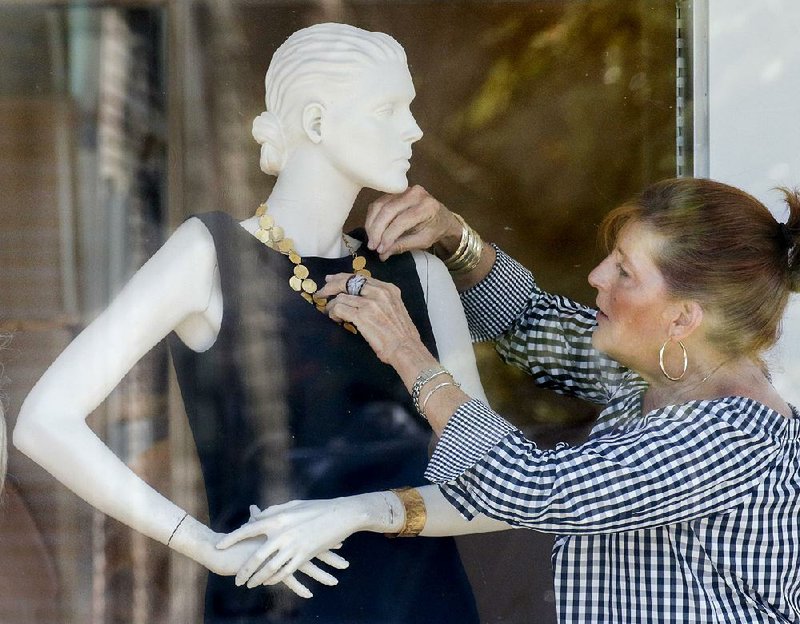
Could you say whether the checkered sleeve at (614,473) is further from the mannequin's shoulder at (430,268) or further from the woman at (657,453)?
the mannequin's shoulder at (430,268)

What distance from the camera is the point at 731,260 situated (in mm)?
1836

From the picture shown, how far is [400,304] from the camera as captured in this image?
2.06 m

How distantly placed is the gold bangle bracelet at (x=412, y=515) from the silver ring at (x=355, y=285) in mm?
356

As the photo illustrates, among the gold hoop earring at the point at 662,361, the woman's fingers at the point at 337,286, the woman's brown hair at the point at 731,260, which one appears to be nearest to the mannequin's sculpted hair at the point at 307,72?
the woman's fingers at the point at 337,286

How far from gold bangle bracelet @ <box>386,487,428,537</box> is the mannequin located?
0.13 metres

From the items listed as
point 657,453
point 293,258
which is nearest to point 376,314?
point 293,258

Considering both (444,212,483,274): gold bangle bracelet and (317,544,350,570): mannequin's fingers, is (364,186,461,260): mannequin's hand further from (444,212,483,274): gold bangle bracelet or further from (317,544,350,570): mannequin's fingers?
(317,544,350,570): mannequin's fingers

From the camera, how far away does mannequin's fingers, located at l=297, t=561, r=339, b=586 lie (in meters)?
1.98

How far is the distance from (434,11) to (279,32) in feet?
1.13

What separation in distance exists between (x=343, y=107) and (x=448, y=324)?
0.45m

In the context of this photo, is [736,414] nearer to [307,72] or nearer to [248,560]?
[248,560]

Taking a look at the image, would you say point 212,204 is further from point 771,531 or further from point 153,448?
point 771,531

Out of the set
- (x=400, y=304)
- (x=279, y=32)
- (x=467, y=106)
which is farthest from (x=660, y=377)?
(x=279, y=32)

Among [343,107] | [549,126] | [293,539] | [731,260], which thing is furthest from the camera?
[549,126]
